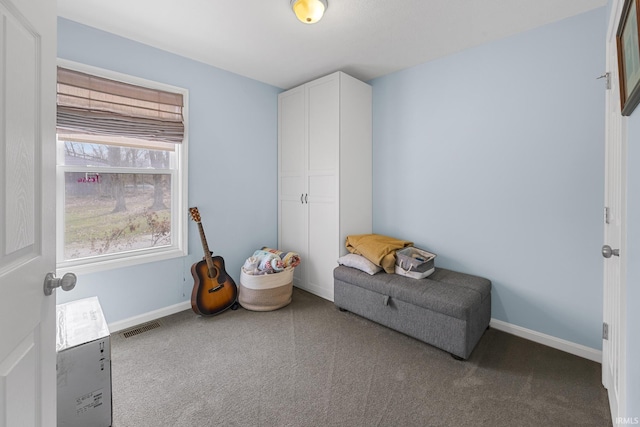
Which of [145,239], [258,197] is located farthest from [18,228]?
[258,197]

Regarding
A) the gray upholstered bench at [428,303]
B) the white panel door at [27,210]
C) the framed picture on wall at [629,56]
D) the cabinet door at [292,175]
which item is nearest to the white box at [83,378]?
the white panel door at [27,210]

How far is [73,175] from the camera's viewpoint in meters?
2.29

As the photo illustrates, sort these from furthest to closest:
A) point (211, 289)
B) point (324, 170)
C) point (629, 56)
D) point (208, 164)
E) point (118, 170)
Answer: point (324, 170) < point (208, 164) < point (211, 289) < point (118, 170) < point (629, 56)

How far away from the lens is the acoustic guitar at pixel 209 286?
2.68m

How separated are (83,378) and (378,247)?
86.1 inches

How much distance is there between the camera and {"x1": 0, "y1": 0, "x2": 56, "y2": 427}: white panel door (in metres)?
0.68

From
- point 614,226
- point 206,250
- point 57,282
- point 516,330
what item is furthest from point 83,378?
point 516,330

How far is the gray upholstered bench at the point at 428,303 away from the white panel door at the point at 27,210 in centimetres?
207

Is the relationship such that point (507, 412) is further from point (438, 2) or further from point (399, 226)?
point (438, 2)

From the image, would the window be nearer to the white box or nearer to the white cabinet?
the white box

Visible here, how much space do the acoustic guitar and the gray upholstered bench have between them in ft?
3.60

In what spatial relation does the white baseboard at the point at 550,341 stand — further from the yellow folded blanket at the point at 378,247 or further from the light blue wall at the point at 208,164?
the light blue wall at the point at 208,164

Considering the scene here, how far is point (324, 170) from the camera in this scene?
3.09 m

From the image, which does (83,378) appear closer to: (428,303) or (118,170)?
(118,170)
